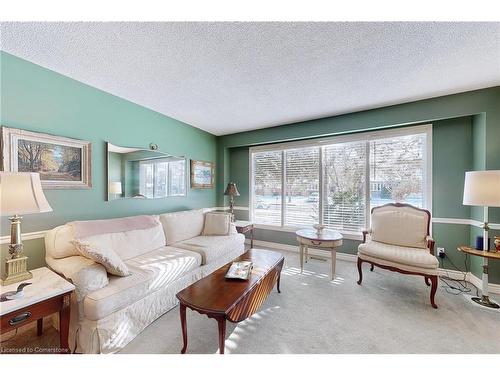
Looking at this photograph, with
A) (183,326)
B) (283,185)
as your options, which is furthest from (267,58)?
(283,185)

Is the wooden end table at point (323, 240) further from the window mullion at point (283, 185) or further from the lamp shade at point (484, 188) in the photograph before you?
the lamp shade at point (484, 188)

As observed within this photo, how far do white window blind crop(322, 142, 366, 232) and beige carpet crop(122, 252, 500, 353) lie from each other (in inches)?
47.7

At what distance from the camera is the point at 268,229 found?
A: 4.24 m

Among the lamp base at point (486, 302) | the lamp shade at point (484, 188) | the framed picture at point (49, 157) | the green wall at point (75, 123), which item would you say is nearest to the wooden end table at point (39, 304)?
the green wall at point (75, 123)

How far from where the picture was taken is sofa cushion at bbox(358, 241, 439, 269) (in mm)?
2101

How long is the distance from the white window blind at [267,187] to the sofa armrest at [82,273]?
122 inches

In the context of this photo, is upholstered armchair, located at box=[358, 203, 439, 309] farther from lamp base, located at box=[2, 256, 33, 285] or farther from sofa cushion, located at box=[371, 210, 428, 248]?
lamp base, located at box=[2, 256, 33, 285]

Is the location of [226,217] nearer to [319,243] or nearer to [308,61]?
[319,243]

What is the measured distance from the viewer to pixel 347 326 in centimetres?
177

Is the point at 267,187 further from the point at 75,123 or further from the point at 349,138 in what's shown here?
the point at 75,123

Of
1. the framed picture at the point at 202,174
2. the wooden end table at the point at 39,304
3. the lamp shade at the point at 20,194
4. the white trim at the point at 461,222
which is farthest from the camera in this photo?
the framed picture at the point at 202,174

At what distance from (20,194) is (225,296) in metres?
1.60

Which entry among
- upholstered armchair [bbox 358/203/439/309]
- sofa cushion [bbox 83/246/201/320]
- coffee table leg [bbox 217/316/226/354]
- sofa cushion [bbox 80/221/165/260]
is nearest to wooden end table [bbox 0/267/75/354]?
sofa cushion [bbox 83/246/201/320]

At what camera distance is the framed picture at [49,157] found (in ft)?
5.72
